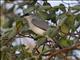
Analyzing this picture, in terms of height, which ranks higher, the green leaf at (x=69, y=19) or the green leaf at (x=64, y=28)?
the green leaf at (x=69, y=19)

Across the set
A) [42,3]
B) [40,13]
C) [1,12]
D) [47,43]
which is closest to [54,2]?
[42,3]

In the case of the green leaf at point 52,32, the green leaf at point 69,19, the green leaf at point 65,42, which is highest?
the green leaf at point 69,19

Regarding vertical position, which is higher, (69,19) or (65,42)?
(69,19)

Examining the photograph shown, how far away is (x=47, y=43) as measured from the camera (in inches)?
54.5

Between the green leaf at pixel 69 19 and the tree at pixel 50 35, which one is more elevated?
the green leaf at pixel 69 19

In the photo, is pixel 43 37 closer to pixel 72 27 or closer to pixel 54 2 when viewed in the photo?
pixel 72 27

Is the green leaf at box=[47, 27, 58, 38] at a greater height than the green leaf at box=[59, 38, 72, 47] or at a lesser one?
greater

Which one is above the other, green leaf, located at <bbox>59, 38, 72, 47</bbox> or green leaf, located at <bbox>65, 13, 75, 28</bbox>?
green leaf, located at <bbox>65, 13, 75, 28</bbox>

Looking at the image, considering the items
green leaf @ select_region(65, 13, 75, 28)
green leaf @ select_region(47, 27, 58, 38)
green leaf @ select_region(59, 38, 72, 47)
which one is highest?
green leaf @ select_region(65, 13, 75, 28)

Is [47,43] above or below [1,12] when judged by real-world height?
above

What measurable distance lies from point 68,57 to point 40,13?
0.26m

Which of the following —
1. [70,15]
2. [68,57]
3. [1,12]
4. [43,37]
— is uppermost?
[70,15]

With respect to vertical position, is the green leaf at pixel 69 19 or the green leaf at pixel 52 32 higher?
the green leaf at pixel 69 19

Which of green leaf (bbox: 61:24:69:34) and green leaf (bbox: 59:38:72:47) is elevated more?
green leaf (bbox: 61:24:69:34)
